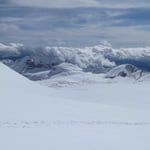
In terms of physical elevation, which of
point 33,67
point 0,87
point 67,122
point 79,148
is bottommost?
point 33,67

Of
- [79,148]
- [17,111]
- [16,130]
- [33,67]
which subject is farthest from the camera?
[33,67]

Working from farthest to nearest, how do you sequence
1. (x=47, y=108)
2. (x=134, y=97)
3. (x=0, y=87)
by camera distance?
(x=134, y=97), (x=0, y=87), (x=47, y=108)

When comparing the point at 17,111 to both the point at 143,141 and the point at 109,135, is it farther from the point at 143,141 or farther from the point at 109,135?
the point at 143,141

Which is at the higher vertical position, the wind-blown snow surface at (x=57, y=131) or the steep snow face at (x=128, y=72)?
the wind-blown snow surface at (x=57, y=131)

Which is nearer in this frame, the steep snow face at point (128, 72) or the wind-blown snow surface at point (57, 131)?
the wind-blown snow surface at point (57, 131)

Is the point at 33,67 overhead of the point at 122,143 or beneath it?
beneath

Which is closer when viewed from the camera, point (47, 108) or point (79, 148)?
point (79, 148)

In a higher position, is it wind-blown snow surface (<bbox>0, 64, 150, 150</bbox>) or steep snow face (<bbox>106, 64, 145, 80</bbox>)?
wind-blown snow surface (<bbox>0, 64, 150, 150</bbox>)

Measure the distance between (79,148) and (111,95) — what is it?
2787cm

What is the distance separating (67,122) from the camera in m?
15.2

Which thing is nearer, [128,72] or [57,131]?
[57,131]

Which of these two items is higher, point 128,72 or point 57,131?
point 57,131

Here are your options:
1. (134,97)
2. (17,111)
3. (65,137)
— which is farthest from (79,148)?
(134,97)

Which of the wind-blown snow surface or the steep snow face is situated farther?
the steep snow face
